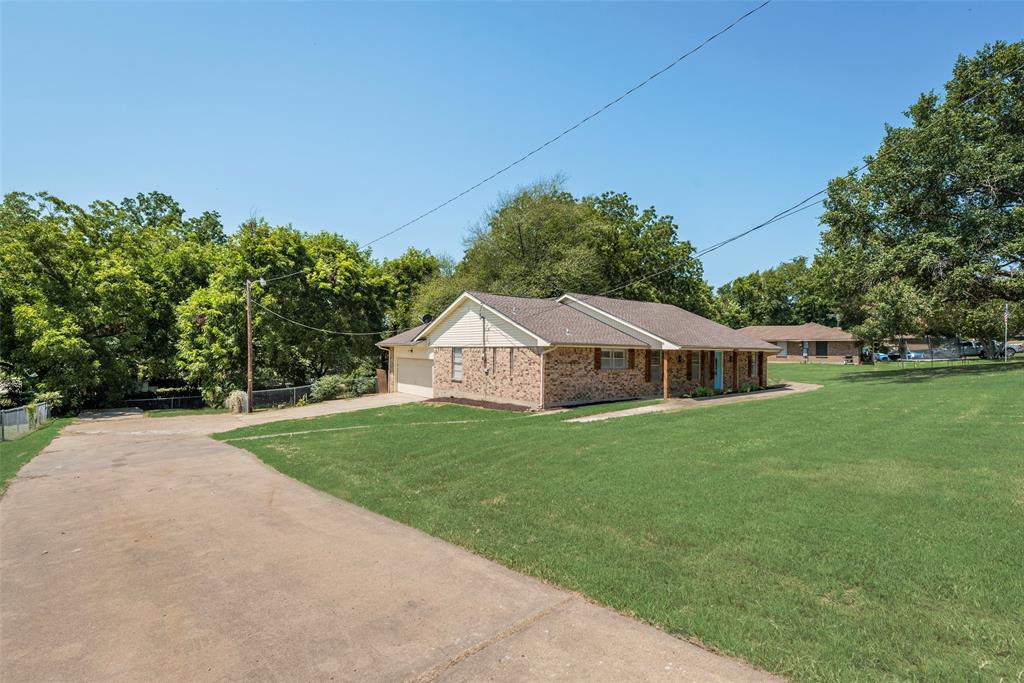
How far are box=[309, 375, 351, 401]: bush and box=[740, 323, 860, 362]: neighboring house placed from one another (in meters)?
42.8

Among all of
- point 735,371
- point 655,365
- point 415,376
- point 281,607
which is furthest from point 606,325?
point 281,607

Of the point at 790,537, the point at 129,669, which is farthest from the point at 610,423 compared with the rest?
the point at 129,669

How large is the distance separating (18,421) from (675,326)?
24760mm

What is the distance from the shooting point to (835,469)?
782cm

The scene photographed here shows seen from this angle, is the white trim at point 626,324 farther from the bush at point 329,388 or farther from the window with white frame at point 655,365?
the bush at point 329,388

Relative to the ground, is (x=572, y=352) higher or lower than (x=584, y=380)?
higher

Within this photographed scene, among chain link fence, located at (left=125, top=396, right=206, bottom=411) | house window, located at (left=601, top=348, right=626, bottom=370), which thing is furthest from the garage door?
chain link fence, located at (left=125, top=396, right=206, bottom=411)

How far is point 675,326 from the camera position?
23469 mm

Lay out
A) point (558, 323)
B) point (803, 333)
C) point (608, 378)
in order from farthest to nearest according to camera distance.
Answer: point (803, 333) → point (558, 323) → point (608, 378)

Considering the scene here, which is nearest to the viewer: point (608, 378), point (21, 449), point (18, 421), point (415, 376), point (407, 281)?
point (21, 449)

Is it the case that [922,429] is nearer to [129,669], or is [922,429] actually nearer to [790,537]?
[790,537]

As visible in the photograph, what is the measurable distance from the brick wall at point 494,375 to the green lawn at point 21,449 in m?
13.6

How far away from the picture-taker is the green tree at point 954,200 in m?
22.4

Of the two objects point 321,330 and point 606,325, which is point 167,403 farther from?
point 606,325
